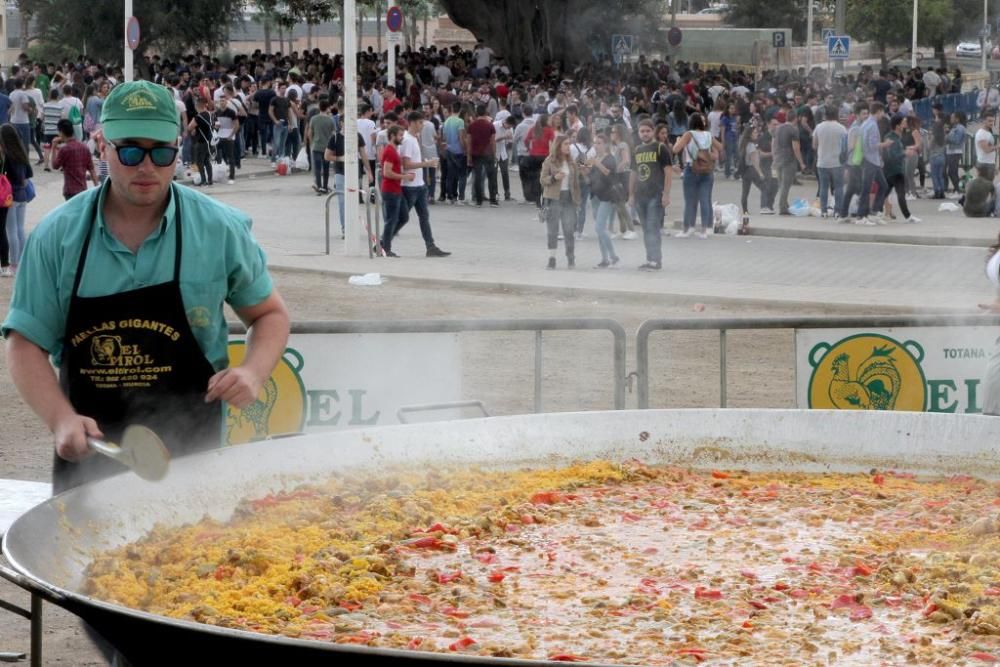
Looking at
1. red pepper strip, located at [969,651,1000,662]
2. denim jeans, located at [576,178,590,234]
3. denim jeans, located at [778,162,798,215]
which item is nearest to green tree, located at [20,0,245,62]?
denim jeans, located at [778,162,798,215]

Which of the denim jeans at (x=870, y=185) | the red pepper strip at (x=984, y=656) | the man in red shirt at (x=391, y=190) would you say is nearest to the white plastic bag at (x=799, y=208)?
the denim jeans at (x=870, y=185)

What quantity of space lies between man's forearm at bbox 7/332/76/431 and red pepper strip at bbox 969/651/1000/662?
2263mm

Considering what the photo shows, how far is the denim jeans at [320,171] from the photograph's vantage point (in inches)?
1103

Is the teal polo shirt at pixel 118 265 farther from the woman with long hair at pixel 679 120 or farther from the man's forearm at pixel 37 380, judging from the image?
the woman with long hair at pixel 679 120

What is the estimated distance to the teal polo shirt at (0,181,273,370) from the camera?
400 cm

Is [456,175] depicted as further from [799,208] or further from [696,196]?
[696,196]

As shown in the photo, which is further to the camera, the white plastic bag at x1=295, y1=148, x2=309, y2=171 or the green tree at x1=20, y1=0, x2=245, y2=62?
the green tree at x1=20, y1=0, x2=245, y2=62

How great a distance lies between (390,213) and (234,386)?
15.8 metres

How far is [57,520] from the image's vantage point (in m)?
3.80

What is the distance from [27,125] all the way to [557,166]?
16.0 metres

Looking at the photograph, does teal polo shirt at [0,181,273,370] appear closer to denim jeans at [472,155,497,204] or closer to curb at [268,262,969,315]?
curb at [268,262,969,315]

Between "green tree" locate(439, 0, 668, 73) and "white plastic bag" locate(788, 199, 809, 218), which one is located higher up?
"green tree" locate(439, 0, 668, 73)

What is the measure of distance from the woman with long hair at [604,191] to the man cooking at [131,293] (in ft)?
48.4

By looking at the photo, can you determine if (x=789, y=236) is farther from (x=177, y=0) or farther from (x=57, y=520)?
(x=177, y=0)
